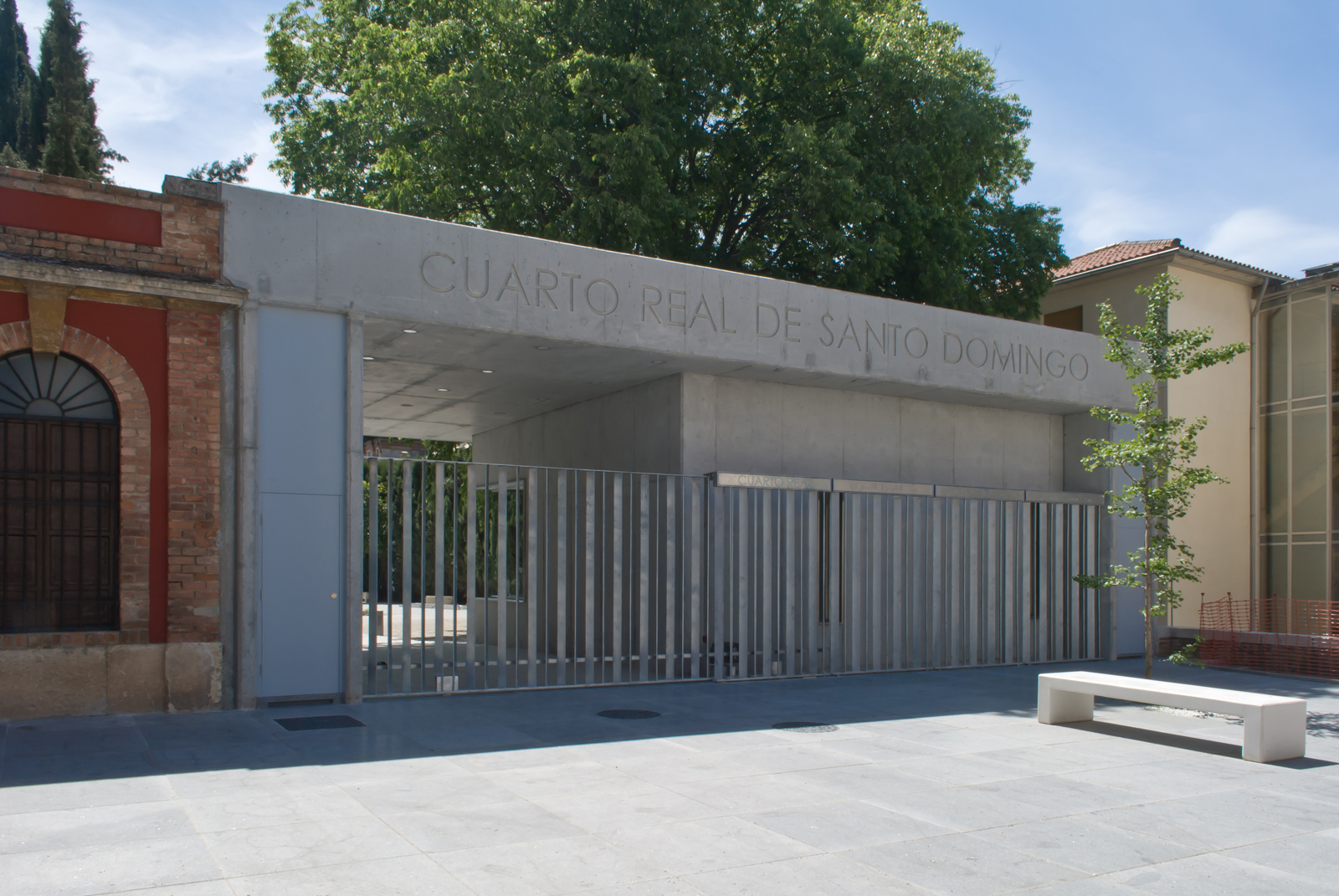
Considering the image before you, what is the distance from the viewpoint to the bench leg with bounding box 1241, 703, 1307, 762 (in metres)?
8.63

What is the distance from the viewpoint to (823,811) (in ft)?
21.3

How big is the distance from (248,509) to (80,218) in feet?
9.99

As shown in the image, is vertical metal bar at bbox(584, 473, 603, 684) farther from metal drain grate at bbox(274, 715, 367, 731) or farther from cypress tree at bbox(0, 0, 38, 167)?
cypress tree at bbox(0, 0, 38, 167)

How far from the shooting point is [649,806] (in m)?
6.54

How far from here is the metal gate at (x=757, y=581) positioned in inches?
474

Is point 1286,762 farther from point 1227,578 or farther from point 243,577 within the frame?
point 1227,578

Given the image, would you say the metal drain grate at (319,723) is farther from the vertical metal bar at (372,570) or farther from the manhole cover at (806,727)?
the manhole cover at (806,727)

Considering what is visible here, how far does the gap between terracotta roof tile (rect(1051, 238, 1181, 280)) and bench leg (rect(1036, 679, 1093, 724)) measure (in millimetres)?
13300

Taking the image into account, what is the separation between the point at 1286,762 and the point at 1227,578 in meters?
14.0

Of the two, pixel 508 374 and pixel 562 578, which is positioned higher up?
pixel 508 374

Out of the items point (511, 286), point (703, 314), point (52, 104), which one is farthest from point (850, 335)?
point (52, 104)

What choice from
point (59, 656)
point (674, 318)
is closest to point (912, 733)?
point (674, 318)

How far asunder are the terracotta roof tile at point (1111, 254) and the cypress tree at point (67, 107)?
90.0 feet

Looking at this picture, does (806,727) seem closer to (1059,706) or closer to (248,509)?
(1059,706)
